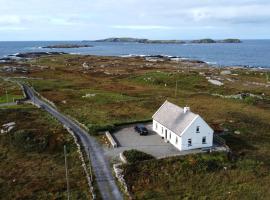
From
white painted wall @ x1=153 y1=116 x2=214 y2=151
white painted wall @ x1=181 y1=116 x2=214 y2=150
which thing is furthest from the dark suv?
white painted wall @ x1=181 y1=116 x2=214 y2=150

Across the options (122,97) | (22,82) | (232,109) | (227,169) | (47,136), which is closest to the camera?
(227,169)

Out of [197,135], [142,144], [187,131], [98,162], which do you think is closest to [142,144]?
[142,144]

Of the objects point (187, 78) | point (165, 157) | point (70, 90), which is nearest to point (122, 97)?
point (70, 90)

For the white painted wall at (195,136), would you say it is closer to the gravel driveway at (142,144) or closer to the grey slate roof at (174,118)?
the grey slate roof at (174,118)

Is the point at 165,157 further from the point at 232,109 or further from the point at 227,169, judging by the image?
the point at 232,109

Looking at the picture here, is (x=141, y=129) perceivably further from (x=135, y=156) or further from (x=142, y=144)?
(x=135, y=156)

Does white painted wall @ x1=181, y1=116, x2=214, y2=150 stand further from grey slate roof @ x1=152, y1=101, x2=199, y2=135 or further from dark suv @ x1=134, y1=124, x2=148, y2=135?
dark suv @ x1=134, y1=124, x2=148, y2=135
